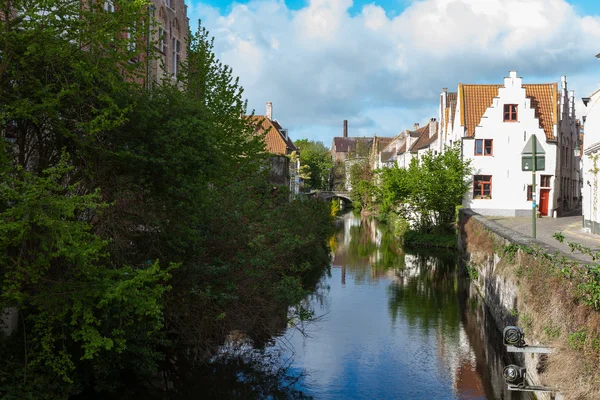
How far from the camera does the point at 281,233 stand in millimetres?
16141

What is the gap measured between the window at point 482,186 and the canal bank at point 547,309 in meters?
20.8

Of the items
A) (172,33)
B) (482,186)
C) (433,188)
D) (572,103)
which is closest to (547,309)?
(172,33)

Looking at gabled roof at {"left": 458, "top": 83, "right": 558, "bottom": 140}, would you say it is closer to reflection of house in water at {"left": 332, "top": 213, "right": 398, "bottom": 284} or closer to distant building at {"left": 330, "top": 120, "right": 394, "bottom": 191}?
reflection of house in water at {"left": 332, "top": 213, "right": 398, "bottom": 284}

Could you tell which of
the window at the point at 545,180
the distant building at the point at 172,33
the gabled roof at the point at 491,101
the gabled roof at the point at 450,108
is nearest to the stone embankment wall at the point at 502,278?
the distant building at the point at 172,33

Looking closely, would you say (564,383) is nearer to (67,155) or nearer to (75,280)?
(75,280)

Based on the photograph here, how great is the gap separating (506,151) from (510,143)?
22.2 inches

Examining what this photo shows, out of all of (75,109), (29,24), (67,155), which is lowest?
(67,155)

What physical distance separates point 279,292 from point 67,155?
230 inches

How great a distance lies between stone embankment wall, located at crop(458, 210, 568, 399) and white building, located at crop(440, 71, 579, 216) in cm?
1405

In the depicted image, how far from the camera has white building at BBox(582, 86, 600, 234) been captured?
2583cm

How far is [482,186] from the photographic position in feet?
134

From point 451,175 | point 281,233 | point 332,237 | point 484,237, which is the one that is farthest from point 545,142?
point 281,233

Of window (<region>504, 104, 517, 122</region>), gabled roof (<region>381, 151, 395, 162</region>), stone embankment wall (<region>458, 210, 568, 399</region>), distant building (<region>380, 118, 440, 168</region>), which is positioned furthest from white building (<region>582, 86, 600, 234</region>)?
gabled roof (<region>381, 151, 395, 162</region>)

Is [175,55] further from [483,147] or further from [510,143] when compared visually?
[510,143]
